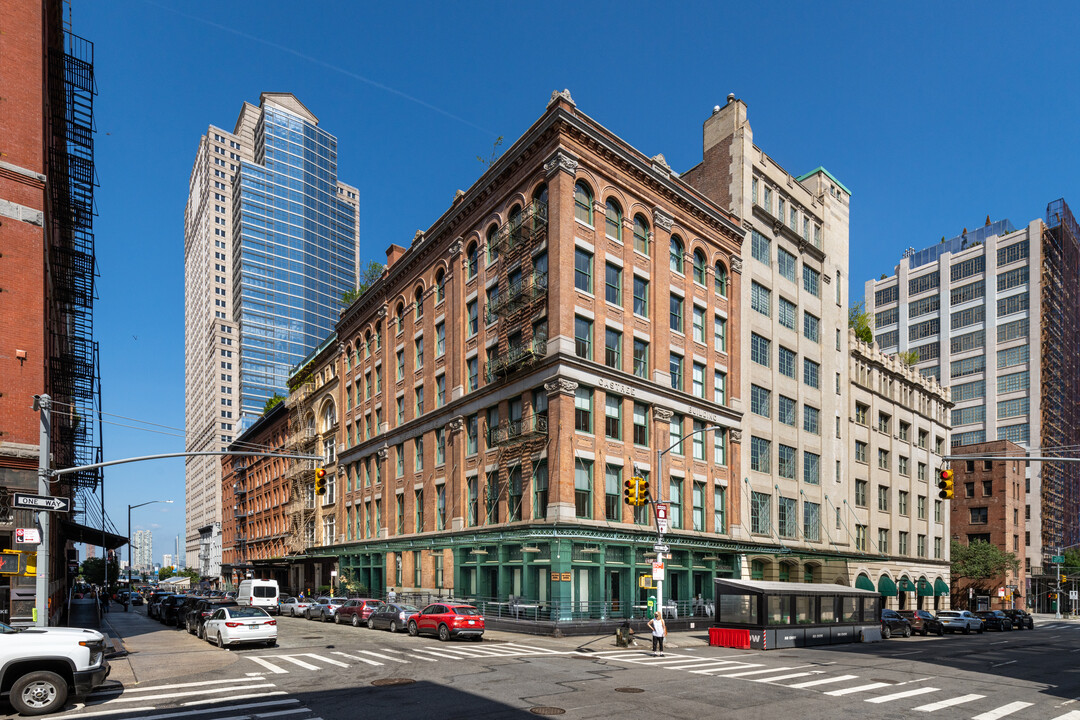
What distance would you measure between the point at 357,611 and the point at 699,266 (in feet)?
90.6

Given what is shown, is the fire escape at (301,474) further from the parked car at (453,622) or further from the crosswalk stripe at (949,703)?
the crosswalk stripe at (949,703)

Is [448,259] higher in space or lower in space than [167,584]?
higher

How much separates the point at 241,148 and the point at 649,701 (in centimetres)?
19592

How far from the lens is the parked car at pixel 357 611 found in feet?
129

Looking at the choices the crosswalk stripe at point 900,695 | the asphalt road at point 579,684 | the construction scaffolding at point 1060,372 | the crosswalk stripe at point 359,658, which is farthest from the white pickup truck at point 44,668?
the construction scaffolding at point 1060,372

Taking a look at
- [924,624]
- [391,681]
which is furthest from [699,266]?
[391,681]

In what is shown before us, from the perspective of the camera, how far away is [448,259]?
47.7 m

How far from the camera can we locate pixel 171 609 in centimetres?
4184

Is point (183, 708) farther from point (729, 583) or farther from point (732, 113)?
point (732, 113)

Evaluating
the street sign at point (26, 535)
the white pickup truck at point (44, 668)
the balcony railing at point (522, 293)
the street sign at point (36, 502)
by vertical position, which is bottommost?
the white pickup truck at point (44, 668)

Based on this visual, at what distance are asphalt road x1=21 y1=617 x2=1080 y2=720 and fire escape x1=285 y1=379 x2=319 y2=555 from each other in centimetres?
4151

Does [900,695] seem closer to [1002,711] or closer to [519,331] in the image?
[1002,711]

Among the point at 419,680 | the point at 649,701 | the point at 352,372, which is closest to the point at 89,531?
the point at 352,372

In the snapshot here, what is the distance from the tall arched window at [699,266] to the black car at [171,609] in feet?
111
